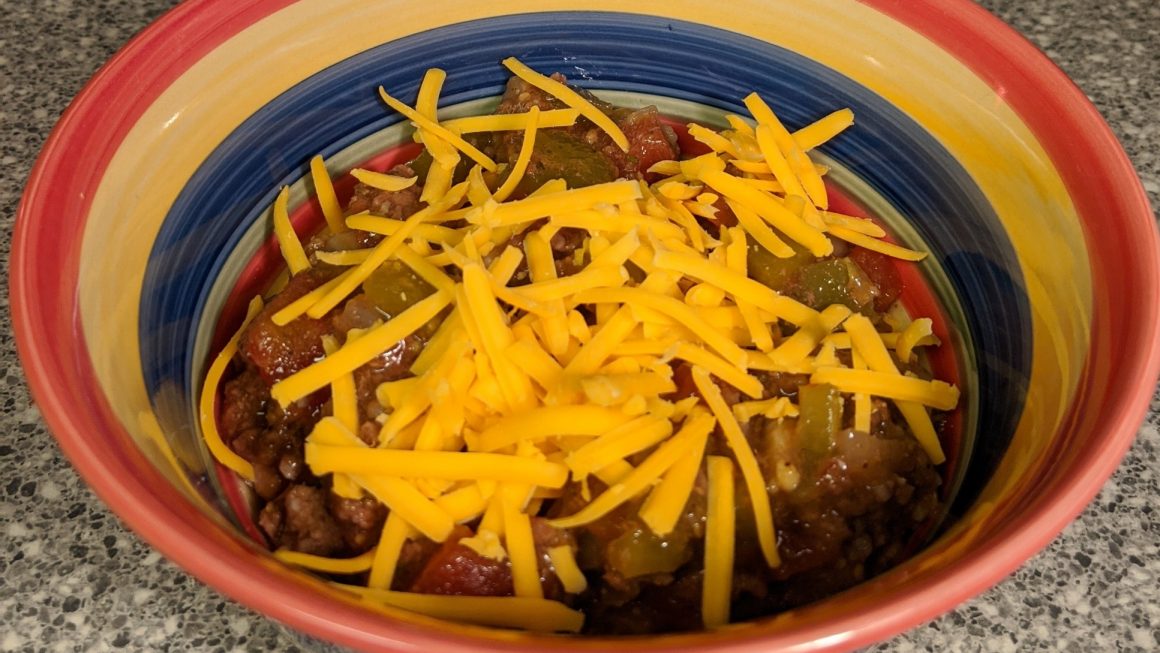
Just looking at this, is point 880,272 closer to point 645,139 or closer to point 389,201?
point 645,139

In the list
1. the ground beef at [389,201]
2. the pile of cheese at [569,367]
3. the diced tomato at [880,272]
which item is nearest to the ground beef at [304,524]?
the pile of cheese at [569,367]

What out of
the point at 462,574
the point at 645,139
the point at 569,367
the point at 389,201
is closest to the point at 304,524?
the point at 462,574

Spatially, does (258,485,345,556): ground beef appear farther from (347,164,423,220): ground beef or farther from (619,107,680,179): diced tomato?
(619,107,680,179): diced tomato

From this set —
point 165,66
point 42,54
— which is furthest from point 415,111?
point 42,54

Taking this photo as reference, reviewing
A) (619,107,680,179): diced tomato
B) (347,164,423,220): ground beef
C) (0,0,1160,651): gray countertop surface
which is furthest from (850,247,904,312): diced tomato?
(347,164,423,220): ground beef

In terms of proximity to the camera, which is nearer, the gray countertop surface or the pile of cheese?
the pile of cheese

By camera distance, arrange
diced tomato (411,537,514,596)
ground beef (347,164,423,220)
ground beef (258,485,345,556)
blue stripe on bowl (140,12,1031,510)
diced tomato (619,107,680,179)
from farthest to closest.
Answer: diced tomato (619,107,680,179)
ground beef (347,164,423,220)
blue stripe on bowl (140,12,1031,510)
ground beef (258,485,345,556)
diced tomato (411,537,514,596)
